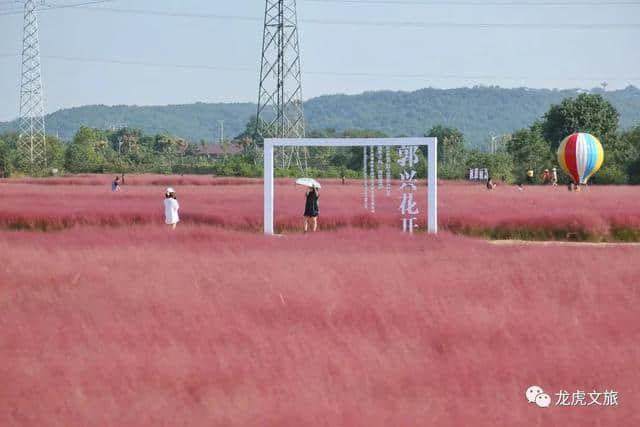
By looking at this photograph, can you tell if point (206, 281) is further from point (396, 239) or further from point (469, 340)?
point (396, 239)

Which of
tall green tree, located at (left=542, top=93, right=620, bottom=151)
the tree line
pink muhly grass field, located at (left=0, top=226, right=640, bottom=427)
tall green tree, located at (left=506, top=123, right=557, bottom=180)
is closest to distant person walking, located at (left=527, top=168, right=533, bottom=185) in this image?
the tree line

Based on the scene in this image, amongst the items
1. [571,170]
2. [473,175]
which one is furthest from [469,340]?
[473,175]

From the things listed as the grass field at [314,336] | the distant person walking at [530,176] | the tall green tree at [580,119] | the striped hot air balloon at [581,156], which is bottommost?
the distant person walking at [530,176]

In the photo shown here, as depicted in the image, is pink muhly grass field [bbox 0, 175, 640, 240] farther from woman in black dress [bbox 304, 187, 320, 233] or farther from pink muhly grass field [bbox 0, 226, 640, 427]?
pink muhly grass field [bbox 0, 226, 640, 427]

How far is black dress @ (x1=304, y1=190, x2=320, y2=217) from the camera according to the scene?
27.0m

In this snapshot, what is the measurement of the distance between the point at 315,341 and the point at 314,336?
0.27m

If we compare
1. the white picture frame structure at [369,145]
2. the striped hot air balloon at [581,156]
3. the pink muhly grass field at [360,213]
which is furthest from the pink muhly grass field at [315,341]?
the striped hot air balloon at [581,156]

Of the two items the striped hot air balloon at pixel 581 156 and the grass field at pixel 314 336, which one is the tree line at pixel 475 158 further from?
the grass field at pixel 314 336

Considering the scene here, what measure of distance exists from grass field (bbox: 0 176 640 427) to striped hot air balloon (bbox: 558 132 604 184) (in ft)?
127

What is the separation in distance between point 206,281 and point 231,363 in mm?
4329

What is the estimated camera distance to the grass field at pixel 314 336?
279 inches

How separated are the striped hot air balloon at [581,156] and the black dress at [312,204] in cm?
3033

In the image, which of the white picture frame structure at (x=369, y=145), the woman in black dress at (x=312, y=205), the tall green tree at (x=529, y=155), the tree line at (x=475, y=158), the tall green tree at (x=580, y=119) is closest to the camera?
the white picture frame structure at (x=369, y=145)

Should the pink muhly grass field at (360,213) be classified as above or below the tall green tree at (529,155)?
below
